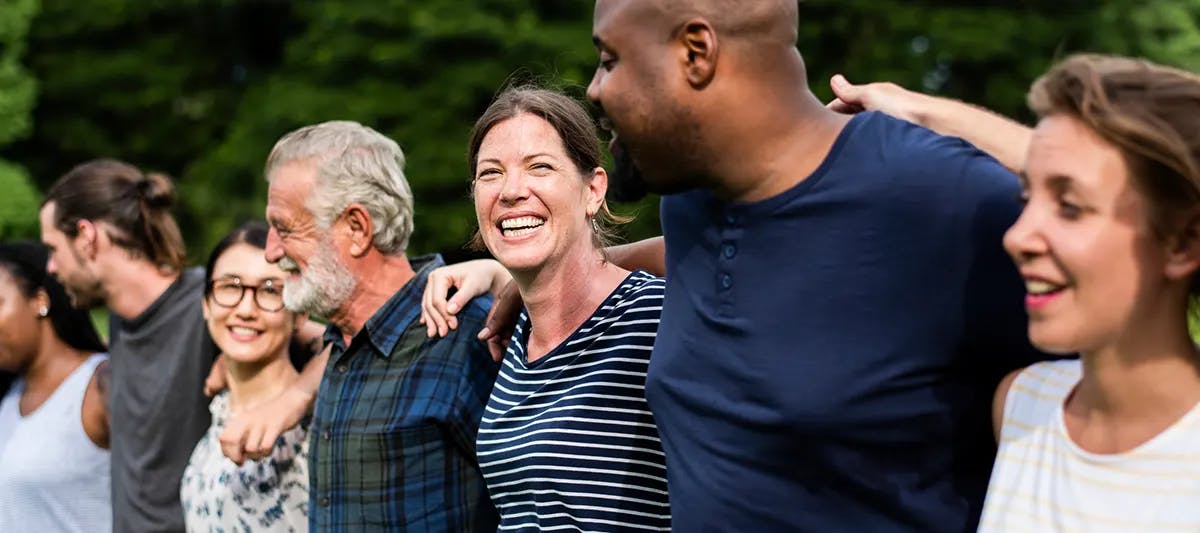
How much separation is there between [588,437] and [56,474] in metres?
2.63

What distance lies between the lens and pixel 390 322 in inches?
144

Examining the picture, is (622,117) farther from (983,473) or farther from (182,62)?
(182,62)

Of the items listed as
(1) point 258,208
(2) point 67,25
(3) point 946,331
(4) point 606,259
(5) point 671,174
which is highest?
(5) point 671,174

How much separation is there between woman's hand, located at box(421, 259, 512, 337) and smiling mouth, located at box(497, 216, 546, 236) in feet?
1.39

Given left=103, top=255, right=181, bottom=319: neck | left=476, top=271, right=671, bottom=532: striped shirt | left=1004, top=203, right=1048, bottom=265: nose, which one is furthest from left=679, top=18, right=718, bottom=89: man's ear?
left=103, top=255, right=181, bottom=319: neck

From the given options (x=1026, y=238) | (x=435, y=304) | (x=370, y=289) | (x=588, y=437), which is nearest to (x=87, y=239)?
(x=370, y=289)

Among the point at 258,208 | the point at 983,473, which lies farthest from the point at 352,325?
the point at 258,208

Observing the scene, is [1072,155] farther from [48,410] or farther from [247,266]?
[48,410]

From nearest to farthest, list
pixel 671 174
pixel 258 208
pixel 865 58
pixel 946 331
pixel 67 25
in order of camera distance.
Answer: pixel 946 331, pixel 671 174, pixel 865 58, pixel 258 208, pixel 67 25

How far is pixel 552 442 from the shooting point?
2900mm

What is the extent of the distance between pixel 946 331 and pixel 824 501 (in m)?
0.31

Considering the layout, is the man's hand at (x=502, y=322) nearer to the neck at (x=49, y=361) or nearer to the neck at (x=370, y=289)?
the neck at (x=370, y=289)

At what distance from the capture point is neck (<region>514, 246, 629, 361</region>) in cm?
311

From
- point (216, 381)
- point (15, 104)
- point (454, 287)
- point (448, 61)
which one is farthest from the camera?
point (15, 104)
